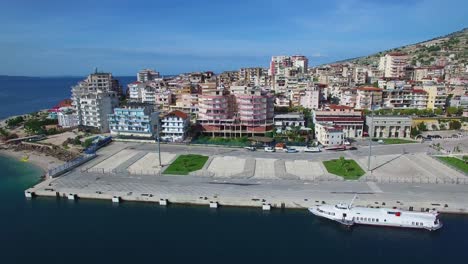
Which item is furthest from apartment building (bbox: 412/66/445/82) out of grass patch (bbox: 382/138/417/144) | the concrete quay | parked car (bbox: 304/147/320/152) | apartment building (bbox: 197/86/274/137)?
parked car (bbox: 304/147/320/152)

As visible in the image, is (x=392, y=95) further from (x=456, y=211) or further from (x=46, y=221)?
(x=46, y=221)

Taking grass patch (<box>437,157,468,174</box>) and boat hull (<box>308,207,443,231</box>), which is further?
grass patch (<box>437,157,468,174</box>)

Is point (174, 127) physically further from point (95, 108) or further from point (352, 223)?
point (352, 223)

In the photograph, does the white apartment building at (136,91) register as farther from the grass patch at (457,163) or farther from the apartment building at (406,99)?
the grass patch at (457,163)

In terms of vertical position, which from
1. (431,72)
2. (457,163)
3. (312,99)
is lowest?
(457,163)

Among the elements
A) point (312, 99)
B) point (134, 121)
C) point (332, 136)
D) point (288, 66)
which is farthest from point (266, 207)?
point (288, 66)

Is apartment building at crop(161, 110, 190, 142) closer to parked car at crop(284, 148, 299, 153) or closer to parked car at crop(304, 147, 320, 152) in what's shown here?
parked car at crop(284, 148, 299, 153)
